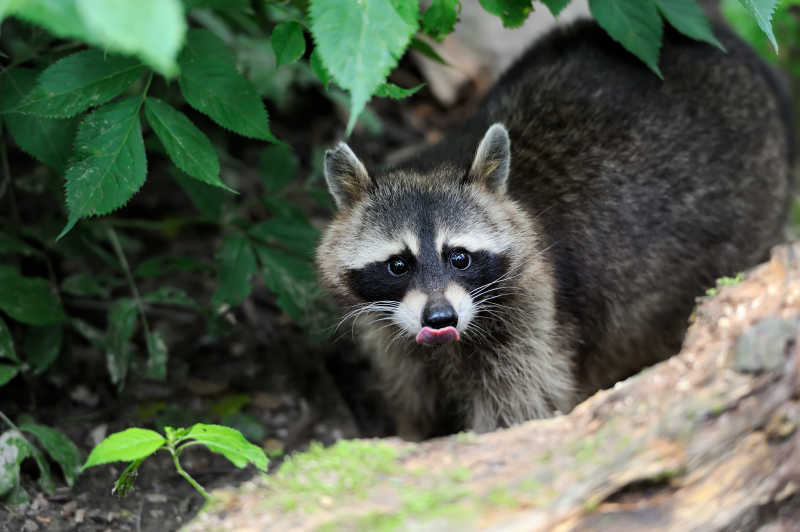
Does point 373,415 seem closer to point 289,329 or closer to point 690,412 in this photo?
point 289,329

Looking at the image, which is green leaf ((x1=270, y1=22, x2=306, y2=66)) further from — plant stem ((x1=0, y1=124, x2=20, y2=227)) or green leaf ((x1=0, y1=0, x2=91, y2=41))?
plant stem ((x1=0, y1=124, x2=20, y2=227))

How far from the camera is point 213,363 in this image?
4.74m

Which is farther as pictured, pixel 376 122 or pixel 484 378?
pixel 376 122

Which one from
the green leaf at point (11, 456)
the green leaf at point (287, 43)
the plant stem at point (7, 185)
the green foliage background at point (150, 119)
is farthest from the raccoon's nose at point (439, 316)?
the plant stem at point (7, 185)

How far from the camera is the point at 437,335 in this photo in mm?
3205

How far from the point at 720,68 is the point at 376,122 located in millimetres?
2196

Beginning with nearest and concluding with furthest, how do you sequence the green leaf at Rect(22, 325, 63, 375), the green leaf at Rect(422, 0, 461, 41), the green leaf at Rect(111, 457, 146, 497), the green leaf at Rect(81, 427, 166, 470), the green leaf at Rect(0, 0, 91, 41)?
the green leaf at Rect(0, 0, 91, 41), the green leaf at Rect(81, 427, 166, 470), the green leaf at Rect(111, 457, 146, 497), the green leaf at Rect(422, 0, 461, 41), the green leaf at Rect(22, 325, 63, 375)

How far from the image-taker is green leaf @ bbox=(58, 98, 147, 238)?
2936 mm

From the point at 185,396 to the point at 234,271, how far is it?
863 mm

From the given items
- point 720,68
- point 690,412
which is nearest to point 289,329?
point 720,68

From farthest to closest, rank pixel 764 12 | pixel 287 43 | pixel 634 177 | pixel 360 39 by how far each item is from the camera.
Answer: pixel 634 177, pixel 287 43, pixel 764 12, pixel 360 39

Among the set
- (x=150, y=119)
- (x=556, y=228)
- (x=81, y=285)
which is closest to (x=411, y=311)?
(x=556, y=228)

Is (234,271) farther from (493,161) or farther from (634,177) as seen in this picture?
(634,177)

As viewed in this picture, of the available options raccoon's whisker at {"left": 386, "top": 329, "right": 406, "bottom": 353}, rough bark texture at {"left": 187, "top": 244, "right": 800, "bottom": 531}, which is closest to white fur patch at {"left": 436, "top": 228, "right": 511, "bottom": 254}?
raccoon's whisker at {"left": 386, "top": 329, "right": 406, "bottom": 353}
